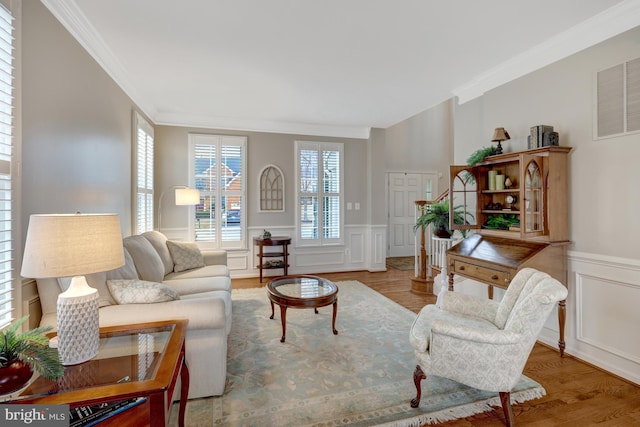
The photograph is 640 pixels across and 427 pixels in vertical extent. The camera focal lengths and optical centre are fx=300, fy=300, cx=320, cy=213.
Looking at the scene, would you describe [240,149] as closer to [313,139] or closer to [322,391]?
[313,139]

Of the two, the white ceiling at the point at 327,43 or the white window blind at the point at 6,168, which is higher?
the white ceiling at the point at 327,43

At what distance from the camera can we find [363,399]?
1.99 metres

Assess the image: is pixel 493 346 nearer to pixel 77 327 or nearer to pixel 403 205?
pixel 77 327

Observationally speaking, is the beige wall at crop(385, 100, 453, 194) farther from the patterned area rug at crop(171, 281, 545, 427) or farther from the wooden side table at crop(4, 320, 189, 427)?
the wooden side table at crop(4, 320, 189, 427)

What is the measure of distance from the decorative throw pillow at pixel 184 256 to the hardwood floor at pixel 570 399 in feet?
8.72

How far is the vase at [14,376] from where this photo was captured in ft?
3.22

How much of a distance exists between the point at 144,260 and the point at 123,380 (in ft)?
6.08

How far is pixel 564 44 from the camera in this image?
8.64 feet

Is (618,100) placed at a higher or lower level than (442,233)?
higher

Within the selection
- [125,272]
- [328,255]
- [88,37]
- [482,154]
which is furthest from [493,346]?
[328,255]

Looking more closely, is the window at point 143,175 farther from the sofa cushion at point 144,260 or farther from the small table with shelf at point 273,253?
the small table with shelf at point 273,253

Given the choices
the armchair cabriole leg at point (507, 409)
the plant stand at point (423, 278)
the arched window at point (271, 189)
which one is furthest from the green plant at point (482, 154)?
the arched window at point (271, 189)

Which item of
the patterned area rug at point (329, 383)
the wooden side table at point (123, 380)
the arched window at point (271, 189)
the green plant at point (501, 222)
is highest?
the arched window at point (271, 189)

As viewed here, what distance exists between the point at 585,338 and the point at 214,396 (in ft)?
9.85
